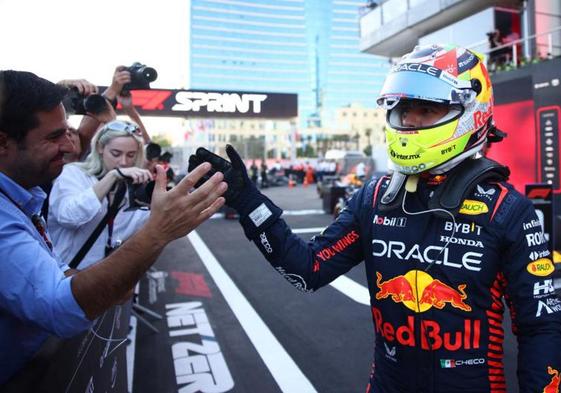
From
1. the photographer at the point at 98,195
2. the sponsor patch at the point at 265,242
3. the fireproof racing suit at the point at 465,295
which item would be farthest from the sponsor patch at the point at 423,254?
the photographer at the point at 98,195

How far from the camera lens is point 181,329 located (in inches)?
167

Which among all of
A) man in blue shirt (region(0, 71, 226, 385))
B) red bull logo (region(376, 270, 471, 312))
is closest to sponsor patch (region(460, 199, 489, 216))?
red bull logo (region(376, 270, 471, 312))

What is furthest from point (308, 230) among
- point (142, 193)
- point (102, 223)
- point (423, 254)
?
point (423, 254)

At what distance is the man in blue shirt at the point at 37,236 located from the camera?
1.13m

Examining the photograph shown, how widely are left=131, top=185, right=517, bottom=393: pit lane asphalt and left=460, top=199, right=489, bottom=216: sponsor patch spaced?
209 centimetres

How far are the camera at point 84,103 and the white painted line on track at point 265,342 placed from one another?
7.79ft

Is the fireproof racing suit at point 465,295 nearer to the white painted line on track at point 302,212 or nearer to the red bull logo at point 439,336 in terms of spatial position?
the red bull logo at point 439,336

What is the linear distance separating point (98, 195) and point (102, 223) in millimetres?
178

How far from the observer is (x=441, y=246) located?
1.44m

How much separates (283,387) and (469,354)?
2.01 meters

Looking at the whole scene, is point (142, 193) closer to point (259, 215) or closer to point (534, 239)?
point (259, 215)

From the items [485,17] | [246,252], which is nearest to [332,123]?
[485,17]

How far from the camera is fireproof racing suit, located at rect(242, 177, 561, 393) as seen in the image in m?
1.33

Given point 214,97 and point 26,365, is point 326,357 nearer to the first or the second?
point 26,365
